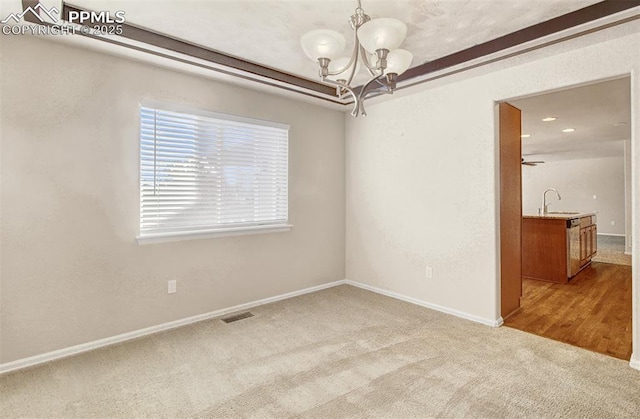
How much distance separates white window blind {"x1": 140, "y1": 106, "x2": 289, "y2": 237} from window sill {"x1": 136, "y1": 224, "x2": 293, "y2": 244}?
0.04 m

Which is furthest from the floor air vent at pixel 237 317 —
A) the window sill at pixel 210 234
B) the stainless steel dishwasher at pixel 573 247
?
the stainless steel dishwasher at pixel 573 247

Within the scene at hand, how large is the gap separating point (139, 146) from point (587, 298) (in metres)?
5.34

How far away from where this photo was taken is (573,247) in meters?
5.00

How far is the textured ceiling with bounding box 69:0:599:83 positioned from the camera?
2.14 meters

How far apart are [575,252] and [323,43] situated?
542 centimetres

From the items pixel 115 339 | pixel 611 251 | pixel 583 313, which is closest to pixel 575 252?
pixel 583 313

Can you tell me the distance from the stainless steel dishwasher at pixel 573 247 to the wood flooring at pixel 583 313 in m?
0.17

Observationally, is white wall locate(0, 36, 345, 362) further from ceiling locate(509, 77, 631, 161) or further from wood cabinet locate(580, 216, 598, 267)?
wood cabinet locate(580, 216, 598, 267)

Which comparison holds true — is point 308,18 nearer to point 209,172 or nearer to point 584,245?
point 209,172

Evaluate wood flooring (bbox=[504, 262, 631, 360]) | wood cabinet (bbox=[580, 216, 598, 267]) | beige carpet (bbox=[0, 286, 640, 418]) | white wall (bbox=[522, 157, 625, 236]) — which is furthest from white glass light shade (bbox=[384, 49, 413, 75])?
white wall (bbox=[522, 157, 625, 236])

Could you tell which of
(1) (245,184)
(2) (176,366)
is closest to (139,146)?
(1) (245,184)

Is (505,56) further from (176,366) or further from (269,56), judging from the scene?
(176,366)

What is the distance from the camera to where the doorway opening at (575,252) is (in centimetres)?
314

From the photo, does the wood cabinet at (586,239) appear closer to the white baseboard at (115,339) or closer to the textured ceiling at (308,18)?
the textured ceiling at (308,18)
